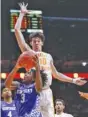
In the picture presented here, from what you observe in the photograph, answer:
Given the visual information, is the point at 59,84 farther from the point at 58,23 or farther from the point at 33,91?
the point at 33,91

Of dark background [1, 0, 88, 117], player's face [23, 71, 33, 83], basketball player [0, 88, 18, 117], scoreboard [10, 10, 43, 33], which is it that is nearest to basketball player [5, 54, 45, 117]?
player's face [23, 71, 33, 83]

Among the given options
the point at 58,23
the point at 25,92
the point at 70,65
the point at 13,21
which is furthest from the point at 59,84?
the point at 25,92

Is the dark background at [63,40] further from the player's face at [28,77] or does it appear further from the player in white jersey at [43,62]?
the player's face at [28,77]

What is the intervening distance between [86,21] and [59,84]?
4.39ft

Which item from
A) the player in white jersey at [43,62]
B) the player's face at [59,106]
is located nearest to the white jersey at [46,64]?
the player in white jersey at [43,62]

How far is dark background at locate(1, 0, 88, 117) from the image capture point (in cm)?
947

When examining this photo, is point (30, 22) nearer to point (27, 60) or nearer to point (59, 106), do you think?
→ point (59, 106)

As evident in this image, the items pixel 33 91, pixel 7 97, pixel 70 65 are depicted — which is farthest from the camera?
pixel 70 65

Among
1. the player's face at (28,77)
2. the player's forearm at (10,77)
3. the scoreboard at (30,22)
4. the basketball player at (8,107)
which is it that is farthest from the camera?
the scoreboard at (30,22)

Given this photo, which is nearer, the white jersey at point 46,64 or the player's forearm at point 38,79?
the player's forearm at point 38,79

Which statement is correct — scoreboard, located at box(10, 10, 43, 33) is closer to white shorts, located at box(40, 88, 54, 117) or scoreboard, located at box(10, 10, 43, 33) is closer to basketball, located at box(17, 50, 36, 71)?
white shorts, located at box(40, 88, 54, 117)

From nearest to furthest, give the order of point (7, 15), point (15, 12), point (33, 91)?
1. point (33, 91)
2. point (15, 12)
3. point (7, 15)

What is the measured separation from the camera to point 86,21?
9906mm

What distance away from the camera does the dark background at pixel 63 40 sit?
9.47m
